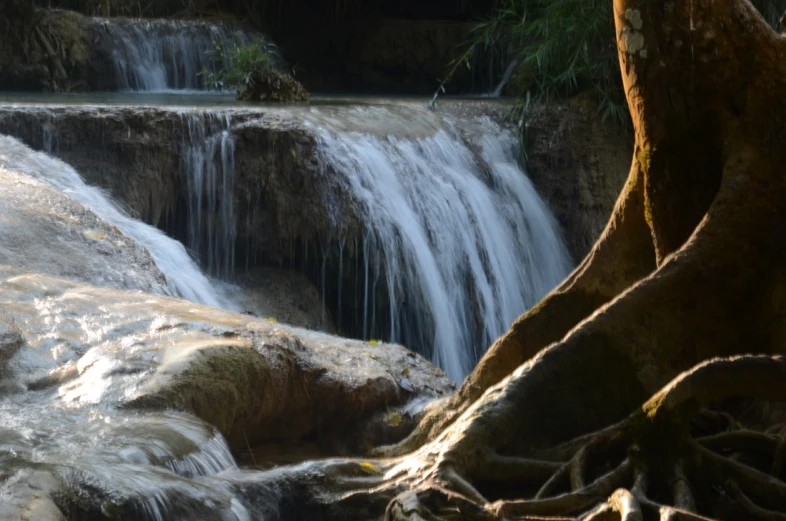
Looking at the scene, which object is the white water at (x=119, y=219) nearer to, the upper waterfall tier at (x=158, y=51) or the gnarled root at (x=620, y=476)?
the gnarled root at (x=620, y=476)

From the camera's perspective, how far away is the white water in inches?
304

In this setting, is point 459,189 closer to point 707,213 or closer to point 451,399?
point 451,399

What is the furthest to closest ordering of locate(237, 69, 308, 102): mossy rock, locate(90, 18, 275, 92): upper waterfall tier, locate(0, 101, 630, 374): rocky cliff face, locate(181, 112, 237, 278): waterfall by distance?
1. locate(90, 18, 275, 92): upper waterfall tier
2. locate(237, 69, 308, 102): mossy rock
3. locate(181, 112, 237, 278): waterfall
4. locate(0, 101, 630, 374): rocky cliff face

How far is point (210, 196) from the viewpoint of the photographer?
9352 millimetres

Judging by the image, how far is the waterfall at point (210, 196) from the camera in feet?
30.6

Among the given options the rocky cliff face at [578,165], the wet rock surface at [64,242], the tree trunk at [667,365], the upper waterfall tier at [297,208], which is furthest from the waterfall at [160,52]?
the tree trunk at [667,365]

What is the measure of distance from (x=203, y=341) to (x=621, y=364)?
72.3 inches

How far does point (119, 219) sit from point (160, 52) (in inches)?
340

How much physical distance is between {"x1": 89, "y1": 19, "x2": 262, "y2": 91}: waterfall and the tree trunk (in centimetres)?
1205

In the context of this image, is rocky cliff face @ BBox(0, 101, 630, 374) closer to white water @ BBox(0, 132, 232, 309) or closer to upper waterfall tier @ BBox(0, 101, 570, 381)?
upper waterfall tier @ BBox(0, 101, 570, 381)

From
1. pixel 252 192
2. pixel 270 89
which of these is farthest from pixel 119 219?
pixel 270 89

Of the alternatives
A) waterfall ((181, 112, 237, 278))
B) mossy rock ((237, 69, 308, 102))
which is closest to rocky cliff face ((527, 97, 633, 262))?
mossy rock ((237, 69, 308, 102))

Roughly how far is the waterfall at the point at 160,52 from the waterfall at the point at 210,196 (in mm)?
6486

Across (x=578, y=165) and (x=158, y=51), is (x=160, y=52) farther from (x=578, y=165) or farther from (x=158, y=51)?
(x=578, y=165)
